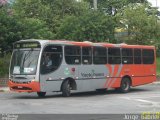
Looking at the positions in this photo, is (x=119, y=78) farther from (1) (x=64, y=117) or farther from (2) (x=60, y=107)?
(1) (x=64, y=117)

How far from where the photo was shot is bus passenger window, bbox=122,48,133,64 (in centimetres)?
2936

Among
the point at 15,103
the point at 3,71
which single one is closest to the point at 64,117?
the point at 15,103

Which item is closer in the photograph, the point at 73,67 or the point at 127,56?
the point at 73,67

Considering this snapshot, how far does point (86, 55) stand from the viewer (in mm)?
26719

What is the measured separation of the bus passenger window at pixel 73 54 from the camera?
2542cm

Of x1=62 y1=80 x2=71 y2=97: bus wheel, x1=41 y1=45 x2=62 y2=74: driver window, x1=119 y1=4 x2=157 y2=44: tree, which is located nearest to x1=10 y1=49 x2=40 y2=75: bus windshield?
x1=41 y1=45 x2=62 y2=74: driver window

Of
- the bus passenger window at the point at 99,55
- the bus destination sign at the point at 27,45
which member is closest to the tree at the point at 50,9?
the bus passenger window at the point at 99,55

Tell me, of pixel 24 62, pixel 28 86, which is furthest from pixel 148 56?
pixel 28 86

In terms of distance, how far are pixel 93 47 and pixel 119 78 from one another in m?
2.77

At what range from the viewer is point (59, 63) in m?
24.9

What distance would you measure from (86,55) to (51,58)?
2.72 meters

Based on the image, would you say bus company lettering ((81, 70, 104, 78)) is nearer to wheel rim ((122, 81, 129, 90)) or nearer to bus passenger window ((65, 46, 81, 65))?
bus passenger window ((65, 46, 81, 65))

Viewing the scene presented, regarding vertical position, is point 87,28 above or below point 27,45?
above

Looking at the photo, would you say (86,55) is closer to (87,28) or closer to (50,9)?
(87,28)
